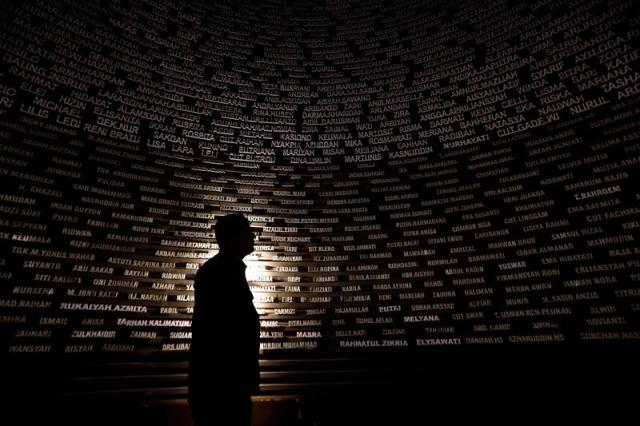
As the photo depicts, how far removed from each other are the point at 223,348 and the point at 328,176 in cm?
381

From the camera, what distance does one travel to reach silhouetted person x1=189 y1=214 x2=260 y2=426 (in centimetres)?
193

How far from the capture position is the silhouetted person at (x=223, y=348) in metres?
1.93

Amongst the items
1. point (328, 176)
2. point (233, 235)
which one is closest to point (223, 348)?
point (233, 235)

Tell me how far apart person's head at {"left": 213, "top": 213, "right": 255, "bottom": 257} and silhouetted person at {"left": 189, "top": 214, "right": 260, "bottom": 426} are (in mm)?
15

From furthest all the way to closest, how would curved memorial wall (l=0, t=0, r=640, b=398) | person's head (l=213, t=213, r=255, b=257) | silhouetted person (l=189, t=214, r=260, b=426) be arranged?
curved memorial wall (l=0, t=0, r=640, b=398), person's head (l=213, t=213, r=255, b=257), silhouetted person (l=189, t=214, r=260, b=426)

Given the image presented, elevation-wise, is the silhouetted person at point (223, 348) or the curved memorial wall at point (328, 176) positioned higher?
the curved memorial wall at point (328, 176)

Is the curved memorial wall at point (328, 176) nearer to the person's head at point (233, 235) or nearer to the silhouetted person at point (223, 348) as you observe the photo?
the silhouetted person at point (223, 348)

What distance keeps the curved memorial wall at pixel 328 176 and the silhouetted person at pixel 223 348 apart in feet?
Result: 7.72

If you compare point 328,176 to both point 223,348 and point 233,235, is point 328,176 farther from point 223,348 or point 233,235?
point 223,348

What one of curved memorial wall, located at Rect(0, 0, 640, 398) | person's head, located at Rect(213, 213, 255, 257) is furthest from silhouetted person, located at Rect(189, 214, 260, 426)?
curved memorial wall, located at Rect(0, 0, 640, 398)

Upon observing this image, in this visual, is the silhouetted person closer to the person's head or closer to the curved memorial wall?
the person's head

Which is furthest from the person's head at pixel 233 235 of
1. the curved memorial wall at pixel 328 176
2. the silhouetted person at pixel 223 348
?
the curved memorial wall at pixel 328 176

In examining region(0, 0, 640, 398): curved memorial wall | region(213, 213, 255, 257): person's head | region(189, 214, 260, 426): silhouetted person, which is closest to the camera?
region(189, 214, 260, 426): silhouetted person

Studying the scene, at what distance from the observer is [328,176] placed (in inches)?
217
